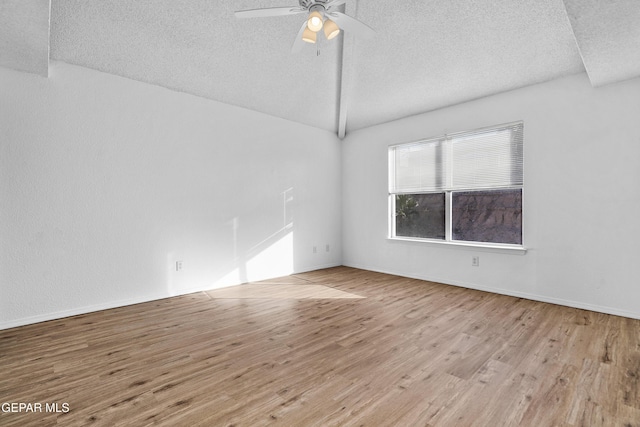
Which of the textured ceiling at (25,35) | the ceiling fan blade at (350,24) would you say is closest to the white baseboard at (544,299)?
the ceiling fan blade at (350,24)

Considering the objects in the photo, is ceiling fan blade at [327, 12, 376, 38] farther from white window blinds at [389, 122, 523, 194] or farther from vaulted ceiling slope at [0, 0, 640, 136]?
white window blinds at [389, 122, 523, 194]

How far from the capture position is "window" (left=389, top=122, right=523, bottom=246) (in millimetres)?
3811

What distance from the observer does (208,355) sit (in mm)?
2244

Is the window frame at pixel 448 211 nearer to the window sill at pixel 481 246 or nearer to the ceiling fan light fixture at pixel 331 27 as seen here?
the window sill at pixel 481 246

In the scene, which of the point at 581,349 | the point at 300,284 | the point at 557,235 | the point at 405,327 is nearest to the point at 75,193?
the point at 300,284

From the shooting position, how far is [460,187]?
4258 millimetres

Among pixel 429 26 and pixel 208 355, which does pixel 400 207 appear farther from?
pixel 208 355

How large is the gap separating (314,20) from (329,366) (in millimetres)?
2603

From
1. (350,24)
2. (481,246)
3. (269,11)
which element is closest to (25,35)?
(269,11)

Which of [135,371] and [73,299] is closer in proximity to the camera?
[135,371]

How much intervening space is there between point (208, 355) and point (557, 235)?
390 centimetres

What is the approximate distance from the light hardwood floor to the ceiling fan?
8.51 feet

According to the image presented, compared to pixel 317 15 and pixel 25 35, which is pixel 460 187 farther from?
pixel 25 35

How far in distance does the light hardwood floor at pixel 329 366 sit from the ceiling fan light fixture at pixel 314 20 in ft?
8.43
